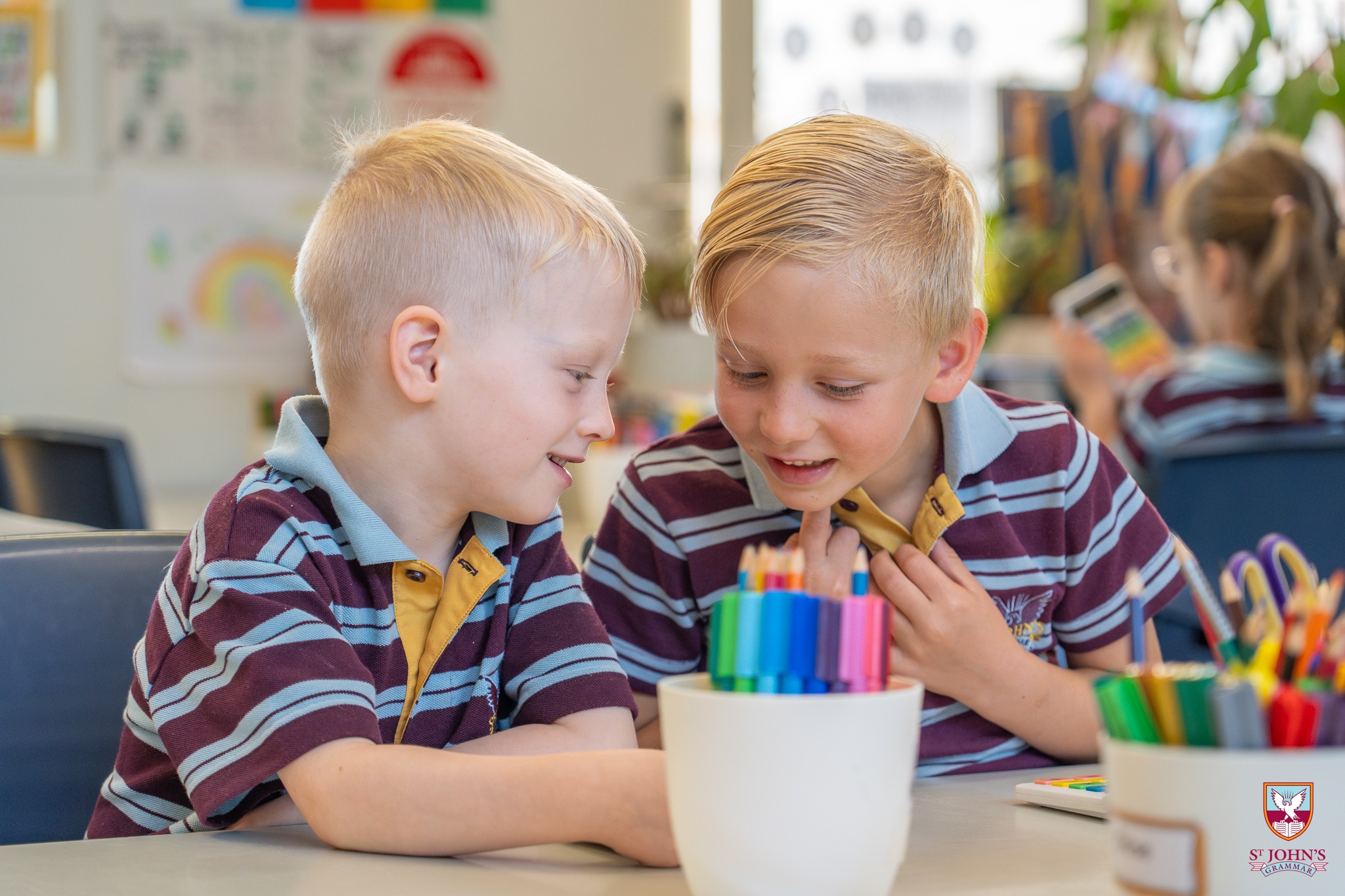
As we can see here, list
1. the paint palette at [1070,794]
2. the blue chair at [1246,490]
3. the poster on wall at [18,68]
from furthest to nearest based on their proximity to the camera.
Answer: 1. the poster on wall at [18,68]
2. the blue chair at [1246,490]
3. the paint palette at [1070,794]

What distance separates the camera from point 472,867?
21.7 inches

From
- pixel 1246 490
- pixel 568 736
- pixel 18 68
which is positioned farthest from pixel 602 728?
pixel 18 68

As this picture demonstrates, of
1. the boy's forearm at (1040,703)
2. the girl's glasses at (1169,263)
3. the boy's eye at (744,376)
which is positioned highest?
the girl's glasses at (1169,263)

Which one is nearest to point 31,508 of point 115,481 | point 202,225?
point 115,481

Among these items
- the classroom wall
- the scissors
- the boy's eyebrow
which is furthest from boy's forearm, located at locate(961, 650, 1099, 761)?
the classroom wall

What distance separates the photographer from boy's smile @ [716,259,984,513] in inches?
29.6

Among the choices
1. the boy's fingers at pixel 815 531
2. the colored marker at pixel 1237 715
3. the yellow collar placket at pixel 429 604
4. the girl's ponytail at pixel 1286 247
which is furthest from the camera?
the girl's ponytail at pixel 1286 247

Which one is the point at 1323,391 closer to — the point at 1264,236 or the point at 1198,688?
the point at 1264,236

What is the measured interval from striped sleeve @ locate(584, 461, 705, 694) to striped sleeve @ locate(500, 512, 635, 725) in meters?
0.09

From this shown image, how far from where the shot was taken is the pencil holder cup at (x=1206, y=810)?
1.29ft

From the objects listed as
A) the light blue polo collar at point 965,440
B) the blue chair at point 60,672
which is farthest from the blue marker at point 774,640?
the blue chair at point 60,672

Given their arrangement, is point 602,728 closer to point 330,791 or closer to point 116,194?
point 330,791

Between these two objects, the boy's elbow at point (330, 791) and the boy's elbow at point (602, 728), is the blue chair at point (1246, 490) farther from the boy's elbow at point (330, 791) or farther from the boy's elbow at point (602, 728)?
the boy's elbow at point (330, 791)

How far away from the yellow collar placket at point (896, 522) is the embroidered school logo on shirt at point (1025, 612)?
0.21 feet
